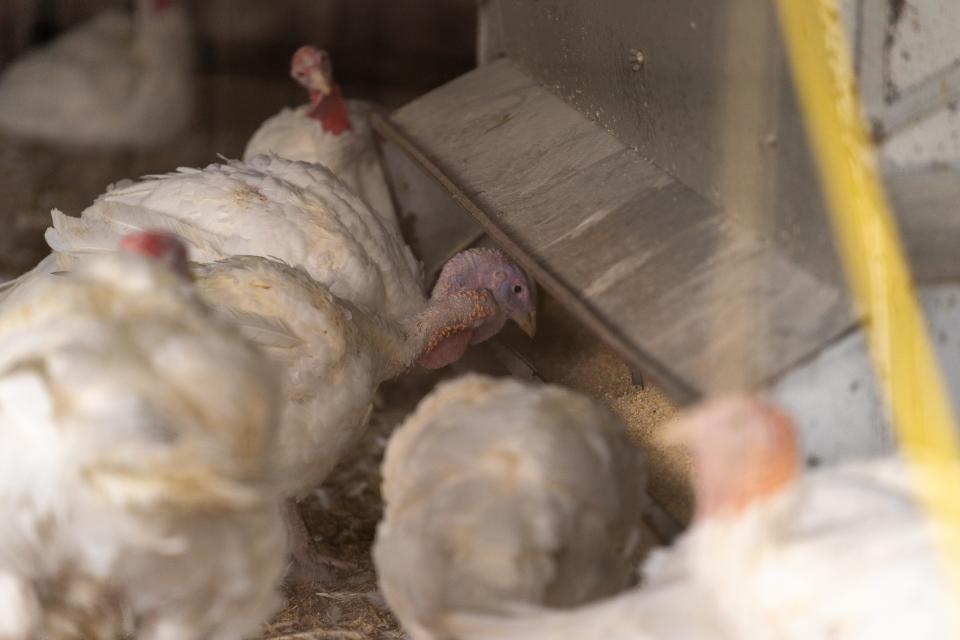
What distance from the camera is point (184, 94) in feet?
18.8

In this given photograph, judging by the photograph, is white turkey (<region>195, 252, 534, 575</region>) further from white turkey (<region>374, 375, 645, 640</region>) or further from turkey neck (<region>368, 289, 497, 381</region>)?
white turkey (<region>374, 375, 645, 640</region>)

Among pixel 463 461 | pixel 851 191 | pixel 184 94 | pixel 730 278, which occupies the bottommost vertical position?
pixel 184 94

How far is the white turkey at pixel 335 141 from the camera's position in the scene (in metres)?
4.18

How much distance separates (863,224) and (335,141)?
Answer: 2.38 m

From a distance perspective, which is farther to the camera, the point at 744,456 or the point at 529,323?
the point at 529,323

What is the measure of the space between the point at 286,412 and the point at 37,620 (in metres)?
0.87

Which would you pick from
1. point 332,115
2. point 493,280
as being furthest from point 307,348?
point 332,115

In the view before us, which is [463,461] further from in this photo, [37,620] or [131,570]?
[37,620]

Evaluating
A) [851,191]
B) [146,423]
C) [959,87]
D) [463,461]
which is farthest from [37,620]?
[959,87]

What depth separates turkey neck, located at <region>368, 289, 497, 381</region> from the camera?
10.8ft

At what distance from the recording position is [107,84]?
554cm

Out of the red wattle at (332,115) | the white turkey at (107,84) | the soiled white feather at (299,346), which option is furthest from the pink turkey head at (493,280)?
the white turkey at (107,84)

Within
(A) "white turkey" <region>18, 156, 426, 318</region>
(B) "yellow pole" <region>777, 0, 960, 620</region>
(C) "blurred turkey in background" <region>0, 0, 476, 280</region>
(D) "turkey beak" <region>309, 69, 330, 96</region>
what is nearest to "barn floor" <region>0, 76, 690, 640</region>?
(C) "blurred turkey in background" <region>0, 0, 476, 280</region>

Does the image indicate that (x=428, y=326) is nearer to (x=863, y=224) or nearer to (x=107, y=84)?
(x=863, y=224)
